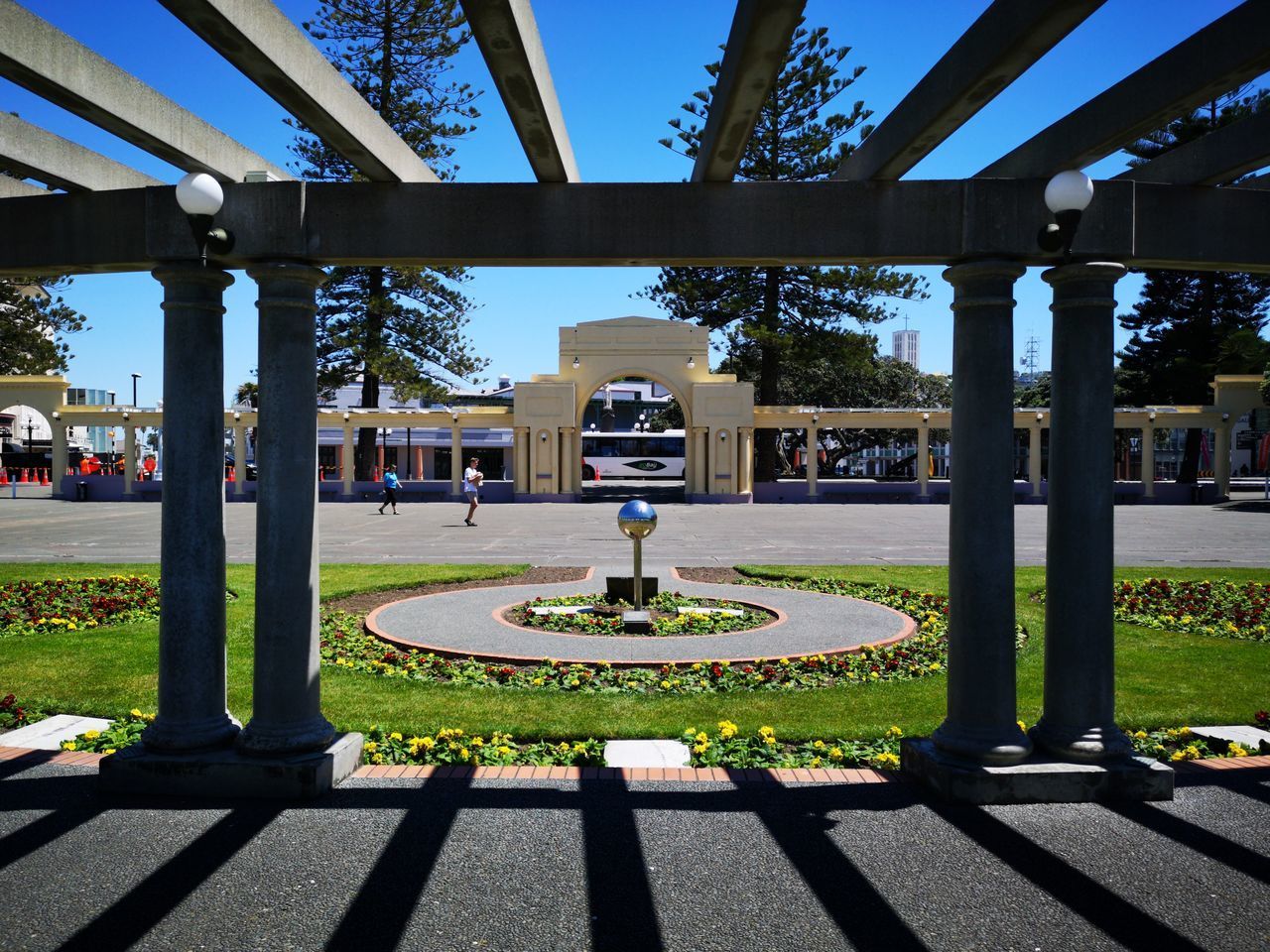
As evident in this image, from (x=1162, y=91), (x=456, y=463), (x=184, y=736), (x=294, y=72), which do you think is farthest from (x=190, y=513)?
(x=456, y=463)

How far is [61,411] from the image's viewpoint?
38312 mm

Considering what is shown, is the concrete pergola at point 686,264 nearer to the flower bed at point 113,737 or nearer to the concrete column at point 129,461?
the flower bed at point 113,737

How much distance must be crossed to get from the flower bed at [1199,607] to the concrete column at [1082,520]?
19.4 feet

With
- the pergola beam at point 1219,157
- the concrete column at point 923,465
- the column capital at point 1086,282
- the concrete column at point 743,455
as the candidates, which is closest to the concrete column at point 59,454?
the concrete column at point 743,455

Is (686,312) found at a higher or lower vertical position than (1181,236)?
higher

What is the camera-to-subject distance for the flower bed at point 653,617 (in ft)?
31.0

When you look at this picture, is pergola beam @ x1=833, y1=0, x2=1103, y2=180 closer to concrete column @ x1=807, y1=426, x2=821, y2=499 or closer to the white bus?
concrete column @ x1=807, y1=426, x2=821, y2=499

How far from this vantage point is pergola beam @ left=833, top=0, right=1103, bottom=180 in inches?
129

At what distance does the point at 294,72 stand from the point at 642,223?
5.78 feet

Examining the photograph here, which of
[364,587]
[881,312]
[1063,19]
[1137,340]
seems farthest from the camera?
[1137,340]

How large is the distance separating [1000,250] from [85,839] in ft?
16.7

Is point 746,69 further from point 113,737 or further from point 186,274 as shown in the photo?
point 113,737

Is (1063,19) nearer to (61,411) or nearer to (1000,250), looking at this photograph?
(1000,250)

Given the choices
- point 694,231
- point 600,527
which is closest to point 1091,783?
point 694,231
